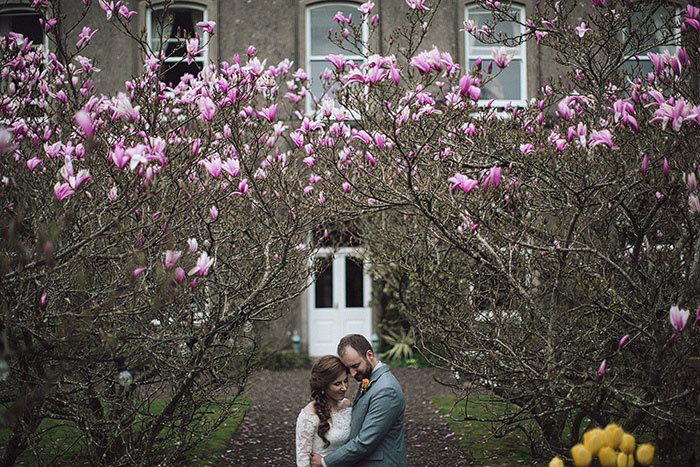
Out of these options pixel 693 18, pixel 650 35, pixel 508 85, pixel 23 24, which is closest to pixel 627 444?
pixel 693 18

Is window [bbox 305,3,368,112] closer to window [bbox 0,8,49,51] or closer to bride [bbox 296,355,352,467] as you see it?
window [bbox 0,8,49,51]

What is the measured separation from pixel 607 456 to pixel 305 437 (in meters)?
2.16

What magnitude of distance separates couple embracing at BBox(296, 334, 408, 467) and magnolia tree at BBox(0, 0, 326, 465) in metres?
0.70

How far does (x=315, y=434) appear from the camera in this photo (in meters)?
3.55

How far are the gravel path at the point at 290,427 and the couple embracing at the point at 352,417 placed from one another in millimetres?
2708

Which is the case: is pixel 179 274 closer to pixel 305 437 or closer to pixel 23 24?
pixel 305 437

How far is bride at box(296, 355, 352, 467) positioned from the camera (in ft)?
11.5

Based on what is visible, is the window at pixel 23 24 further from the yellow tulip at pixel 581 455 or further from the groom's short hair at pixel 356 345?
the yellow tulip at pixel 581 455

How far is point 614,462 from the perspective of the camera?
1.65 meters

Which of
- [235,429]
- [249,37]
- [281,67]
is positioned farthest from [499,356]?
[249,37]

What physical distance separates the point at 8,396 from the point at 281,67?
380cm

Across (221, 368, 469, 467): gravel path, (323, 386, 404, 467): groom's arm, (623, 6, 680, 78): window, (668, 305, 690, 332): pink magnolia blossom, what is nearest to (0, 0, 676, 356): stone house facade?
(221, 368, 469, 467): gravel path

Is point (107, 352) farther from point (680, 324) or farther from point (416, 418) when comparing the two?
point (416, 418)

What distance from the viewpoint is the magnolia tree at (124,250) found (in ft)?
9.76
